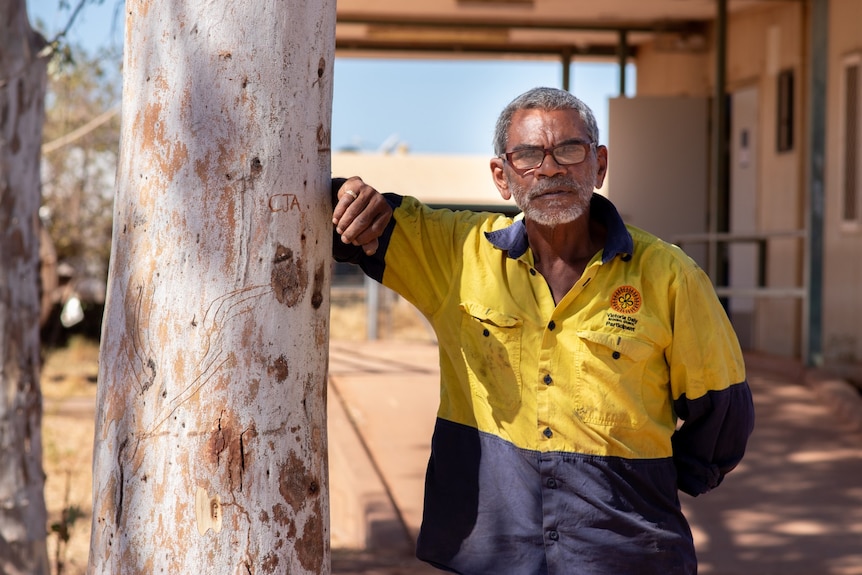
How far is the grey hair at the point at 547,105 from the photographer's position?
2779 mm

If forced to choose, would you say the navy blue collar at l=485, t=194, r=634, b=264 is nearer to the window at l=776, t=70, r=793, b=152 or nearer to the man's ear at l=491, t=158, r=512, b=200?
the man's ear at l=491, t=158, r=512, b=200

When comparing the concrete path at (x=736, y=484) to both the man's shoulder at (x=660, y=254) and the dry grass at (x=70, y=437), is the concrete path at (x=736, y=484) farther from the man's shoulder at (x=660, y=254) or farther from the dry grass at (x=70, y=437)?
the man's shoulder at (x=660, y=254)

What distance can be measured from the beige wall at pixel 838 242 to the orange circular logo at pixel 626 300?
736 centimetres

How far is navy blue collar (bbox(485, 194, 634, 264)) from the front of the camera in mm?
2705

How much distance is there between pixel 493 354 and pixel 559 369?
17cm

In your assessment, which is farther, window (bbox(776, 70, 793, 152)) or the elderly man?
window (bbox(776, 70, 793, 152))

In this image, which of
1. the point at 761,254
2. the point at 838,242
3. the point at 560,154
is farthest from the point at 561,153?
the point at 761,254

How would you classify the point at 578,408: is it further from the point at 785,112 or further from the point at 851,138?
the point at 785,112

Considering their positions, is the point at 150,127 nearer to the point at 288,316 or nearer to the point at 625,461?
the point at 288,316

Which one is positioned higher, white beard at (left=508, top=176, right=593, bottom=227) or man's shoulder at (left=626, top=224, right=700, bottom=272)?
white beard at (left=508, top=176, right=593, bottom=227)

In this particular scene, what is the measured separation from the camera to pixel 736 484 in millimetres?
7059

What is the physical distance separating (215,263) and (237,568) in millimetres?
588

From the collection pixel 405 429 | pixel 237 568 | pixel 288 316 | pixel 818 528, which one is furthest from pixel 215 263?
pixel 405 429

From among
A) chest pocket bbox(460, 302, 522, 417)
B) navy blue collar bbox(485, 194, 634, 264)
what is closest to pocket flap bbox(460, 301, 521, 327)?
chest pocket bbox(460, 302, 522, 417)
